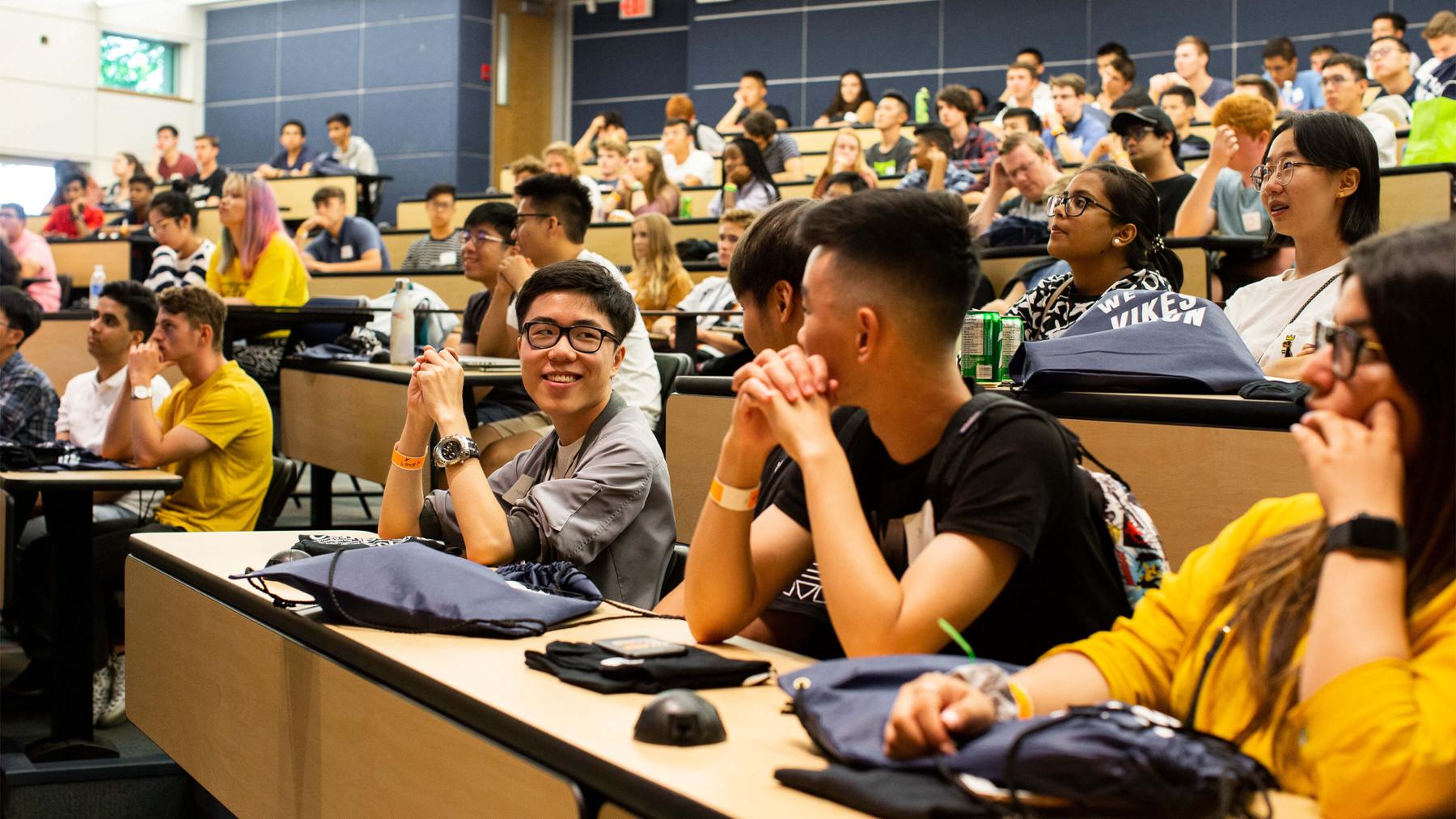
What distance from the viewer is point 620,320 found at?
8.07 feet

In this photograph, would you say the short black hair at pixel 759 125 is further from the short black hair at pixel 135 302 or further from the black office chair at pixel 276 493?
the black office chair at pixel 276 493

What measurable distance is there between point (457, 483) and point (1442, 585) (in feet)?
4.93

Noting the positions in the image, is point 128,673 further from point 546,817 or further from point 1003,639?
point 1003,639

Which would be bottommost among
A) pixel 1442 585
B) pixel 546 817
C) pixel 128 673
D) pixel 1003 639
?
pixel 128 673

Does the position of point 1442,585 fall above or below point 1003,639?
above

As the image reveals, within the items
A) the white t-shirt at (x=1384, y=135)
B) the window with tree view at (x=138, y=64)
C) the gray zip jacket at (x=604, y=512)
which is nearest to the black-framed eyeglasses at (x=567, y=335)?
the gray zip jacket at (x=604, y=512)

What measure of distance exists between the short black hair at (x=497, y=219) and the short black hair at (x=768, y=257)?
2.42m

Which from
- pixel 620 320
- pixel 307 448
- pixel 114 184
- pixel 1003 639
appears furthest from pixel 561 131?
pixel 1003 639

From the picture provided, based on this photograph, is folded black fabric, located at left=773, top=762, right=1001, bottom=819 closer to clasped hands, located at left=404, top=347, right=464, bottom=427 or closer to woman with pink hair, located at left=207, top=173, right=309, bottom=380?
clasped hands, located at left=404, top=347, right=464, bottom=427

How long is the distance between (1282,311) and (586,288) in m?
1.47

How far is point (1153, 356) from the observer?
236cm

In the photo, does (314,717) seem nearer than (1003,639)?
No

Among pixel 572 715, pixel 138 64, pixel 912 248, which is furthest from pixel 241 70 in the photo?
pixel 572 715

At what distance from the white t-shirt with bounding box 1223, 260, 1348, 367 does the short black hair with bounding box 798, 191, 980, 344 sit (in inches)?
52.5
